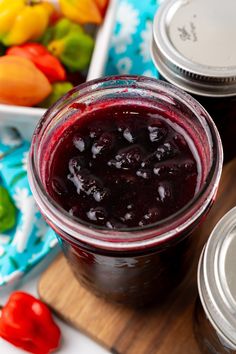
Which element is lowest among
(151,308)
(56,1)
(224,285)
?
(151,308)

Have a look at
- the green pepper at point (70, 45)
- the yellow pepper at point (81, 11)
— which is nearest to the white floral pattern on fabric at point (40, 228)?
the green pepper at point (70, 45)

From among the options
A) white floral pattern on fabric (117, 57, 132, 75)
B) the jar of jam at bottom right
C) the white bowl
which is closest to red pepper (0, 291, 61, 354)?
the jar of jam at bottom right

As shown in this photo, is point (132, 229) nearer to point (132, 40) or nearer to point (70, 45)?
point (70, 45)

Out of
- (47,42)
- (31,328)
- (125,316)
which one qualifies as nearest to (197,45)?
(47,42)

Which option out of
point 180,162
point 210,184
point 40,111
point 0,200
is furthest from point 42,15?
point 210,184

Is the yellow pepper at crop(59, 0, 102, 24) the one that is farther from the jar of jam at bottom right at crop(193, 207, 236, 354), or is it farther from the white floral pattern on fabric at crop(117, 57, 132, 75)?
the jar of jam at bottom right at crop(193, 207, 236, 354)

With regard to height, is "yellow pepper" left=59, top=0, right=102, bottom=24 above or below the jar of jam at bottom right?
above

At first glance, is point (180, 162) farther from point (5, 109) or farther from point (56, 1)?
point (56, 1)

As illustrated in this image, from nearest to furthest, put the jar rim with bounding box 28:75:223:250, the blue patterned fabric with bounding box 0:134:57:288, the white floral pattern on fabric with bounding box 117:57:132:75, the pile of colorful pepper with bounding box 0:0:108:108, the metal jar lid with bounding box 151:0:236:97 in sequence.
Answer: the jar rim with bounding box 28:75:223:250 → the metal jar lid with bounding box 151:0:236:97 → the blue patterned fabric with bounding box 0:134:57:288 → the pile of colorful pepper with bounding box 0:0:108:108 → the white floral pattern on fabric with bounding box 117:57:132:75
